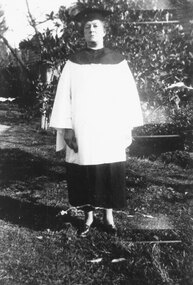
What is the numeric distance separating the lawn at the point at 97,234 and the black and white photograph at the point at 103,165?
0.01 metres

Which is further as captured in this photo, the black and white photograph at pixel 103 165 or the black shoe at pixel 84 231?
the black shoe at pixel 84 231

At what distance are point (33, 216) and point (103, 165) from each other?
136cm

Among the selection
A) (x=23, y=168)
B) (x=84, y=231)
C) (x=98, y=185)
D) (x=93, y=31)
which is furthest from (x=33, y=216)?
(x=23, y=168)

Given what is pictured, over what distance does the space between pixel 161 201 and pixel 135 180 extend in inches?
41.3

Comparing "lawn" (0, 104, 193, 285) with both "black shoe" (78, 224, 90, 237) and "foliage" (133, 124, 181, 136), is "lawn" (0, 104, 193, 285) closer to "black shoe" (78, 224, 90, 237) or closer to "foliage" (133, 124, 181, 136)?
"black shoe" (78, 224, 90, 237)

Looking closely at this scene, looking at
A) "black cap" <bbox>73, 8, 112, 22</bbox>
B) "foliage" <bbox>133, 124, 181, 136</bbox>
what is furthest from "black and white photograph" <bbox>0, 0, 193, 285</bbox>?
"foliage" <bbox>133, 124, 181, 136</bbox>

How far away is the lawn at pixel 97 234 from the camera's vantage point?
3.25m

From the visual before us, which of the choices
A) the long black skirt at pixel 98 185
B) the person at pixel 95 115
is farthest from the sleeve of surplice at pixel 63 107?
the long black skirt at pixel 98 185

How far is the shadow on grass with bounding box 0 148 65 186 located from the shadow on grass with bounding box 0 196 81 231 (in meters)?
1.12

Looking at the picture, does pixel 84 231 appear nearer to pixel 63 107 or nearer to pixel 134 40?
pixel 63 107

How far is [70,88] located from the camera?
3.82 metres

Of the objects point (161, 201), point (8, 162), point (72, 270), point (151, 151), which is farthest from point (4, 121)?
point (72, 270)

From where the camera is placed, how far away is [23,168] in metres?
7.27

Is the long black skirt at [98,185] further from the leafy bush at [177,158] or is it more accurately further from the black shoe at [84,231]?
the leafy bush at [177,158]
